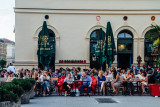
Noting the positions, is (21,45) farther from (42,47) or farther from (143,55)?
(143,55)

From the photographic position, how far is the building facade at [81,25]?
25.7m

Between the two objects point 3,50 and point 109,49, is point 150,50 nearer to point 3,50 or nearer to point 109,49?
point 109,49

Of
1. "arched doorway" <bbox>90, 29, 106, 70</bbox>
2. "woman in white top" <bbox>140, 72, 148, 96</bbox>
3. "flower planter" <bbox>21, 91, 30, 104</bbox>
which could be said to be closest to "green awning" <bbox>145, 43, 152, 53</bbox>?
"arched doorway" <bbox>90, 29, 106, 70</bbox>

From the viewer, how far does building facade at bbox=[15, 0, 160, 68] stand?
2566cm

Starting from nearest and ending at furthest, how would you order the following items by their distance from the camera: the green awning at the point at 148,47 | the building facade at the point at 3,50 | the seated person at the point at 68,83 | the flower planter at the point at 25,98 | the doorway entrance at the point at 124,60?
the flower planter at the point at 25,98 < the seated person at the point at 68,83 < the green awning at the point at 148,47 < the doorway entrance at the point at 124,60 < the building facade at the point at 3,50

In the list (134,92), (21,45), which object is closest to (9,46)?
(21,45)

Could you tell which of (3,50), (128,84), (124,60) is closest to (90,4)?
Answer: (124,60)

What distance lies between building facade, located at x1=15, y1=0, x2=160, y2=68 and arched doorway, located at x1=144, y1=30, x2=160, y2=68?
0.14 m

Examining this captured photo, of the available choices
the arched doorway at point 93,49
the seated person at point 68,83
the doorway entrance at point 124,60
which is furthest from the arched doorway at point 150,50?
the seated person at point 68,83

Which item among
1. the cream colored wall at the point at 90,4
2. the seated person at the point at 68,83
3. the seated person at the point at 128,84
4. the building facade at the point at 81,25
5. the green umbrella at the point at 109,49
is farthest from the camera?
the cream colored wall at the point at 90,4

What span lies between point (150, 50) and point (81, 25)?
23.2ft

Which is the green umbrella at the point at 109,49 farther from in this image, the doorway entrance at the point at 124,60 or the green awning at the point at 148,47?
the green awning at the point at 148,47

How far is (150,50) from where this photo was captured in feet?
86.0

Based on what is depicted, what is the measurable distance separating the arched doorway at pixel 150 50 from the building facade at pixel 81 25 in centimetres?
14
